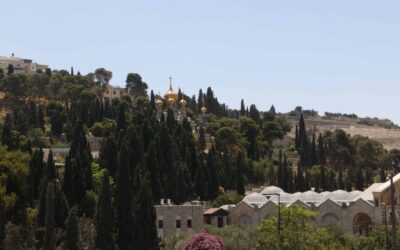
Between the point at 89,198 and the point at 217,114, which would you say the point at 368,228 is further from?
the point at 217,114

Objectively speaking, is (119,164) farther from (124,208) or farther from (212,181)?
(212,181)

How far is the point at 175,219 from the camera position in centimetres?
6475

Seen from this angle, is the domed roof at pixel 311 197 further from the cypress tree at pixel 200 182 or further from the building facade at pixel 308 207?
the cypress tree at pixel 200 182

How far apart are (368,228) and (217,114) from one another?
81696 millimetres

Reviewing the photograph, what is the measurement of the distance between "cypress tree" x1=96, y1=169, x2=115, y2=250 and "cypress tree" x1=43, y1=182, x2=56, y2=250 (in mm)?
2968


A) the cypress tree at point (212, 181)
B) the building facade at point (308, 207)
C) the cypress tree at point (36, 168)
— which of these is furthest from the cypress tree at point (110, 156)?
the cypress tree at point (212, 181)

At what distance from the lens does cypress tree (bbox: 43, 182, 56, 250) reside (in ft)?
167

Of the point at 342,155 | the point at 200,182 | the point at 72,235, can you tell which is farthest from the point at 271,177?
the point at 72,235

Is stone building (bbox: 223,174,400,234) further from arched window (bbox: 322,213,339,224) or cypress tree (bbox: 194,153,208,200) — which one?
cypress tree (bbox: 194,153,208,200)

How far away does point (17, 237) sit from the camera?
49.1 meters

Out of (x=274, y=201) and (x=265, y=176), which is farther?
(x=265, y=176)

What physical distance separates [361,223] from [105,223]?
26234 mm

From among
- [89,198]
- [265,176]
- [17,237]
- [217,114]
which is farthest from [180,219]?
[217,114]

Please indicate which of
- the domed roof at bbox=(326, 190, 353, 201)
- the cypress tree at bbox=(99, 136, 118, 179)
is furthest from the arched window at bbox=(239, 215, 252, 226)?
the cypress tree at bbox=(99, 136, 118, 179)
